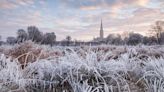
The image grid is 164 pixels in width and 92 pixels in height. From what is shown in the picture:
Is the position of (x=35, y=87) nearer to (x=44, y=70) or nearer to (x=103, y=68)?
(x=44, y=70)

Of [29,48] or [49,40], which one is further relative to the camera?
[49,40]

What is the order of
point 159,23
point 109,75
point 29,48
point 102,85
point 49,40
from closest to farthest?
point 102,85
point 109,75
point 29,48
point 49,40
point 159,23

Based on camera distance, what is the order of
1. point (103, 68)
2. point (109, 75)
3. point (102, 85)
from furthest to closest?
point (103, 68) → point (109, 75) → point (102, 85)

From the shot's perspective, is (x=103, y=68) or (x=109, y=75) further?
(x=103, y=68)

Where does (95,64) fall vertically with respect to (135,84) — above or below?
above

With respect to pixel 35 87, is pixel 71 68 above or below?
above

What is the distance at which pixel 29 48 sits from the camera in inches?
251

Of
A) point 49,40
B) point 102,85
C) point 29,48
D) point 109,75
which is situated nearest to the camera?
point 102,85

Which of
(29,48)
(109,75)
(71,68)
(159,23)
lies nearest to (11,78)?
(71,68)

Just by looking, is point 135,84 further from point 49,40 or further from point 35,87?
point 49,40

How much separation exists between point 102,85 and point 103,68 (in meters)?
0.42

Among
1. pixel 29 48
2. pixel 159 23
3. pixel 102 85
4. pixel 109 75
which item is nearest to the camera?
pixel 102 85

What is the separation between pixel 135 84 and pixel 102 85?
17.5 inches

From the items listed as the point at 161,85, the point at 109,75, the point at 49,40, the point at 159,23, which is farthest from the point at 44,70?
the point at 159,23
